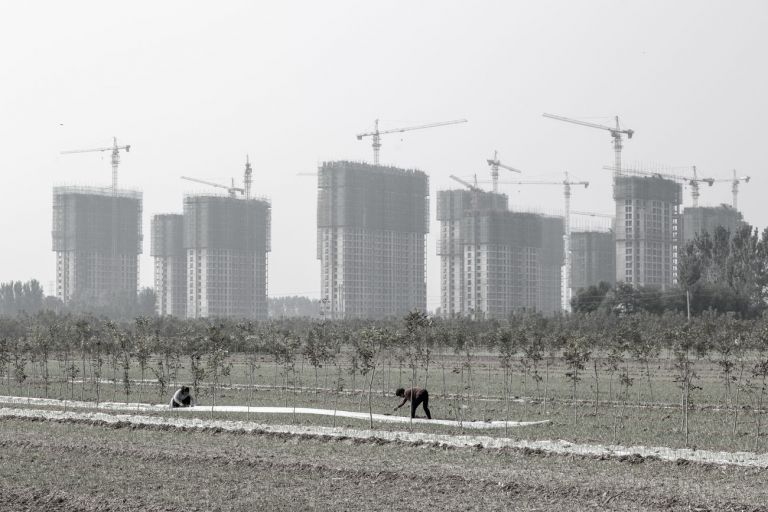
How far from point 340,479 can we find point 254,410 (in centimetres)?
1401

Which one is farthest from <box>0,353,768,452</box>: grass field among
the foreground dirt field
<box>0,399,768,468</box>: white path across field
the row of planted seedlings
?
the foreground dirt field

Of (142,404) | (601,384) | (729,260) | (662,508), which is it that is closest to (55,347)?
(142,404)

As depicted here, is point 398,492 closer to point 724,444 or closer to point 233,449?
point 233,449

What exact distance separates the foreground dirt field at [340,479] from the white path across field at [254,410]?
4568 mm

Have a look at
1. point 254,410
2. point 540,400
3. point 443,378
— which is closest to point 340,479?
point 254,410

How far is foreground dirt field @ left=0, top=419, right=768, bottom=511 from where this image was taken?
18.5 metres

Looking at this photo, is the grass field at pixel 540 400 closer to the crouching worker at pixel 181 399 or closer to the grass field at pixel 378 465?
the grass field at pixel 378 465

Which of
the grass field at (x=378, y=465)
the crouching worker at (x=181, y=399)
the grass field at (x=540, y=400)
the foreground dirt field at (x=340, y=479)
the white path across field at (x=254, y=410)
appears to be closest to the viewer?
the foreground dirt field at (x=340, y=479)

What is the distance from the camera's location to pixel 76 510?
18.5m

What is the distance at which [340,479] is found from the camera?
68.3ft

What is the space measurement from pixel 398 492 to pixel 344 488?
42.0 inches

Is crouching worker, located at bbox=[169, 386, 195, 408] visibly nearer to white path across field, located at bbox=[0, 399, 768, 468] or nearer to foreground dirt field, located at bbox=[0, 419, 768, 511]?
white path across field, located at bbox=[0, 399, 768, 468]

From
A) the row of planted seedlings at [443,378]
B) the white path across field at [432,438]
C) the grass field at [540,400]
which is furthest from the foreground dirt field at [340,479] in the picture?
the row of planted seedlings at [443,378]

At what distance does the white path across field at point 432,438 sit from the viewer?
73.9 ft
